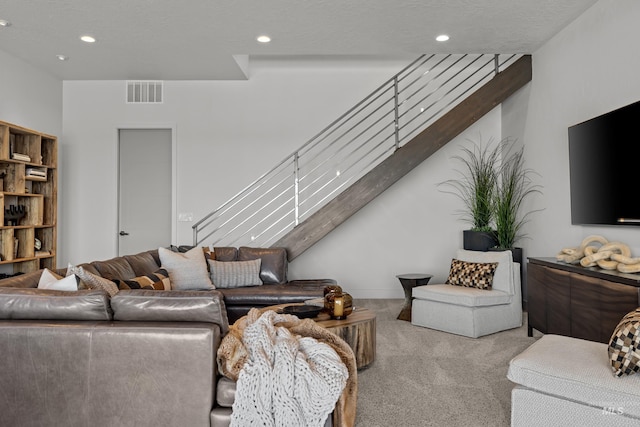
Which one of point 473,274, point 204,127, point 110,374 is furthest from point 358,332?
point 204,127

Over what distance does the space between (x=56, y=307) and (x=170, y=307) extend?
1.71ft

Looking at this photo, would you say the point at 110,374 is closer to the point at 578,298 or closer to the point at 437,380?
the point at 437,380

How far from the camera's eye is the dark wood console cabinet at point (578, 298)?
283cm

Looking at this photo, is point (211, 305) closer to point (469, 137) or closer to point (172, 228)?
point (172, 228)

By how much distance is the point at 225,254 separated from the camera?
4898mm

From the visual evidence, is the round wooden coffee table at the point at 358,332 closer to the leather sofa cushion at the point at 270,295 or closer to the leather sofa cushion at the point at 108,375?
the leather sofa cushion at the point at 270,295

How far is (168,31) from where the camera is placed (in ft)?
14.6

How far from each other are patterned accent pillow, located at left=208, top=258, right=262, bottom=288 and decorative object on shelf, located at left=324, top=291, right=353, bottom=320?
5.23 feet

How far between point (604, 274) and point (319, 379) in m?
2.29

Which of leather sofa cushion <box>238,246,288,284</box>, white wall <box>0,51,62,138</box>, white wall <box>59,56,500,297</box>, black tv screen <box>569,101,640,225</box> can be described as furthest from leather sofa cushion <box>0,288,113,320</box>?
white wall <box>59,56,500,297</box>

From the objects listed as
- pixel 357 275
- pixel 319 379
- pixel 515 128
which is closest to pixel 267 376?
pixel 319 379

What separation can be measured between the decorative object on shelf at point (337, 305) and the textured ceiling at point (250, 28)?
255 cm

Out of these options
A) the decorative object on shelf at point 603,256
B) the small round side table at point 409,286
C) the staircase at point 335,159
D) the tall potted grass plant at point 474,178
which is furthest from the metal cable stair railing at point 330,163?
the decorative object on shelf at point 603,256

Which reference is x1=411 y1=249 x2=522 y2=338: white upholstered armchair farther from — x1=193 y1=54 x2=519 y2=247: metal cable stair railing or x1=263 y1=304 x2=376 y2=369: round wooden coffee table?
x1=193 y1=54 x2=519 y2=247: metal cable stair railing
